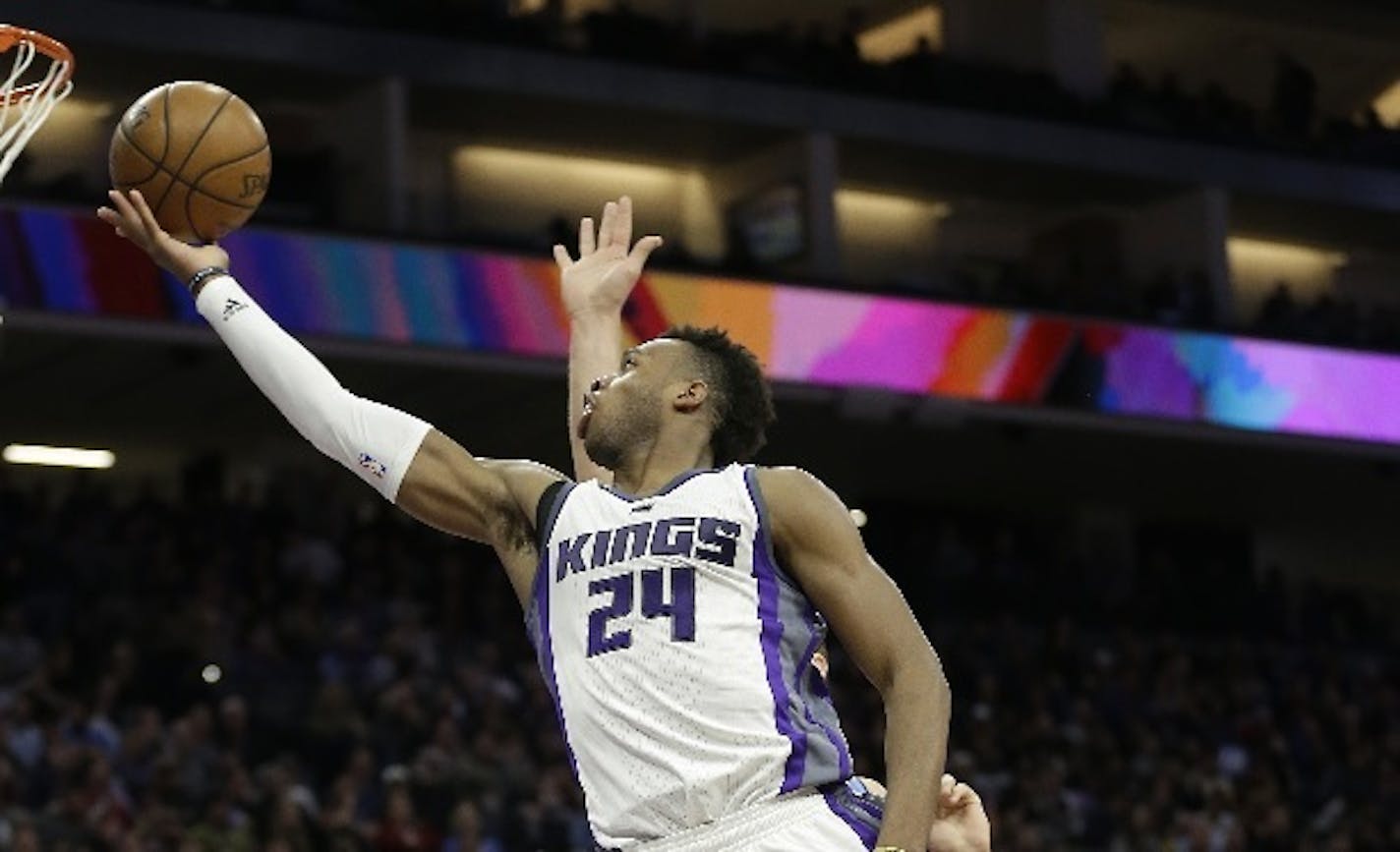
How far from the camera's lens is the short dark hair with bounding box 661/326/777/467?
5.12 m

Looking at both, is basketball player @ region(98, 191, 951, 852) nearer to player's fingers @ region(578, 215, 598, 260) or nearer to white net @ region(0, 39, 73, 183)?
player's fingers @ region(578, 215, 598, 260)

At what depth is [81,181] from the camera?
70.6 feet

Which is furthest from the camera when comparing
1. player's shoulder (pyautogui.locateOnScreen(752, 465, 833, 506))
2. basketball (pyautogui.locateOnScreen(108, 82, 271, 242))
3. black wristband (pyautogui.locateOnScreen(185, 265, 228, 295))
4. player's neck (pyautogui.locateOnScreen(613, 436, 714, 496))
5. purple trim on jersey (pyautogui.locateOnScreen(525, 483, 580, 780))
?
basketball (pyautogui.locateOnScreen(108, 82, 271, 242))

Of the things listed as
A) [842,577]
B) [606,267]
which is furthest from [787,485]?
[606,267]

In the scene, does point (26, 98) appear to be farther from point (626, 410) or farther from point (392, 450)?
point (626, 410)

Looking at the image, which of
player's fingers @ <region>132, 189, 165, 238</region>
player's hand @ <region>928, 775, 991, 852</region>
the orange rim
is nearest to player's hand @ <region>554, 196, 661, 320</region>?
player's fingers @ <region>132, 189, 165, 238</region>

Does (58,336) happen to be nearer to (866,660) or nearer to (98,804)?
(98,804)

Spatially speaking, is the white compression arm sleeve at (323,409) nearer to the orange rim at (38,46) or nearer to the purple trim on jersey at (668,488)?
the purple trim on jersey at (668,488)

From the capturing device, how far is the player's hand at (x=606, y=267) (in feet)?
19.5

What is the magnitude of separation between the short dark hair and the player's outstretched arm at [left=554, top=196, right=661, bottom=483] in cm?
56

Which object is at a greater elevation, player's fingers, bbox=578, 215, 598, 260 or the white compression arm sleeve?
player's fingers, bbox=578, 215, 598, 260

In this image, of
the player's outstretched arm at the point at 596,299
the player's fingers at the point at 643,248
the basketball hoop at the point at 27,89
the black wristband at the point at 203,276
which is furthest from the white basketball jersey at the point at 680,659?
the basketball hoop at the point at 27,89

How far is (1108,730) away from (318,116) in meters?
9.91

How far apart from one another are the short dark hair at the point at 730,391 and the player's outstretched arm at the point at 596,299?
1.84 ft
